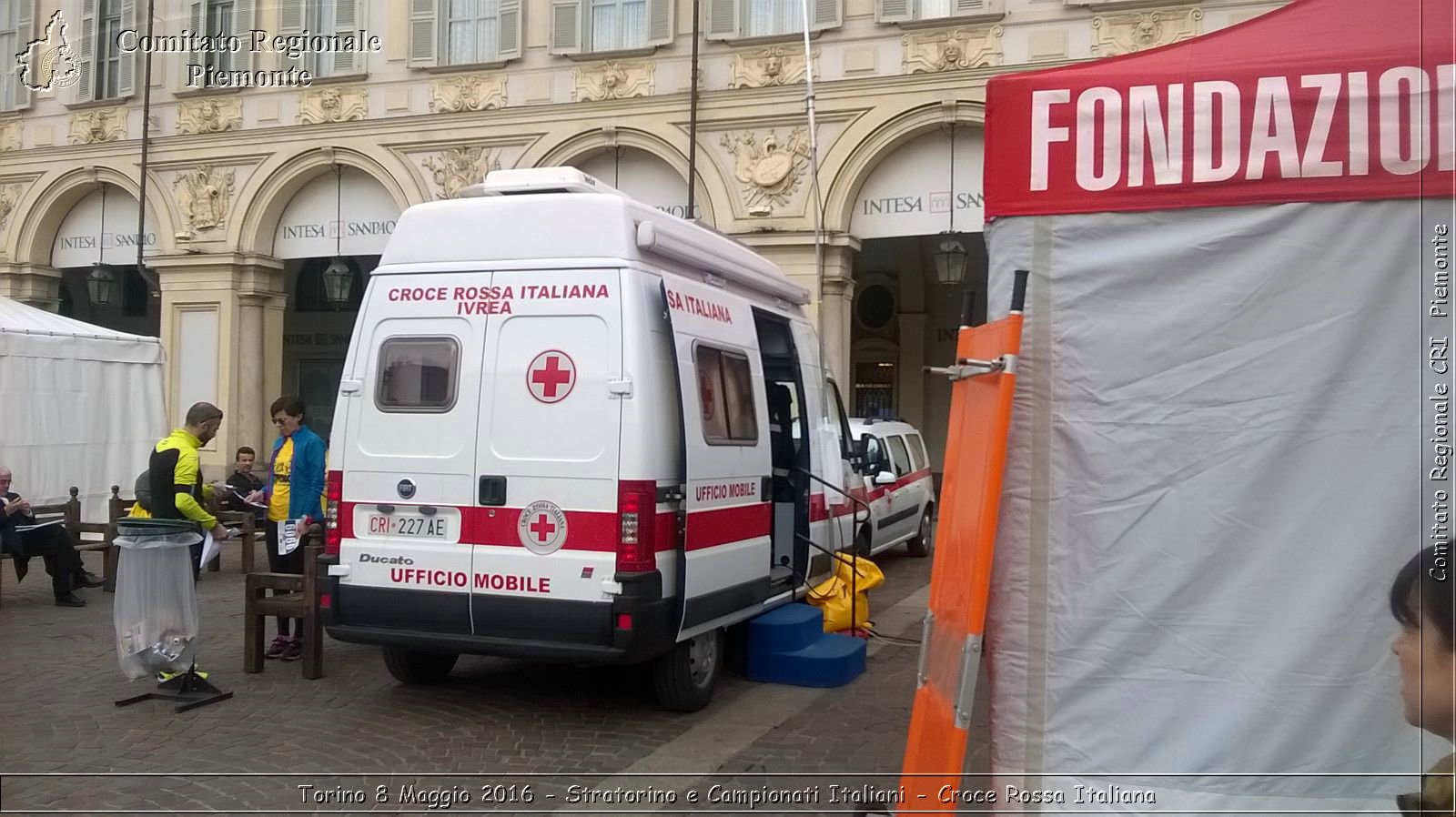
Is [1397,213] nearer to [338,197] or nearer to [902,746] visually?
[902,746]

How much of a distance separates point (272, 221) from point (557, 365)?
15277 mm

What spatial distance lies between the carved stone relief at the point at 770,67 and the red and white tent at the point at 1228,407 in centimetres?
1250

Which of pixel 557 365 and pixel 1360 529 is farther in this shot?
pixel 557 365

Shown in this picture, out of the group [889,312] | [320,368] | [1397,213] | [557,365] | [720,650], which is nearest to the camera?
[1397,213]

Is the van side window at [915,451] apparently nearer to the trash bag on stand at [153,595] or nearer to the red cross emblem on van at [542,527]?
the red cross emblem on van at [542,527]

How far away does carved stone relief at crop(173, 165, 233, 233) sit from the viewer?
754 inches

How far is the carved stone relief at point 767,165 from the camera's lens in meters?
16.0

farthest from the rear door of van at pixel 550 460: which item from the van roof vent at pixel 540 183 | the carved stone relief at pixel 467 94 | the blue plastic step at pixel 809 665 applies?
the carved stone relief at pixel 467 94

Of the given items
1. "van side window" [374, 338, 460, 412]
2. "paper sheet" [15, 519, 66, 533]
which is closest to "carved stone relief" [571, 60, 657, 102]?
"paper sheet" [15, 519, 66, 533]

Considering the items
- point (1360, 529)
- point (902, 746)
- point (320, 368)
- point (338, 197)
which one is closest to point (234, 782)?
point (902, 746)

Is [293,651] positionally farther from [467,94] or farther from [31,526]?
[467,94]

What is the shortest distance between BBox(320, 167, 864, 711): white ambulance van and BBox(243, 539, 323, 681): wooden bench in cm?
81

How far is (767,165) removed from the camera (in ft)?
52.7

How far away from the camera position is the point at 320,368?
23.6 m
